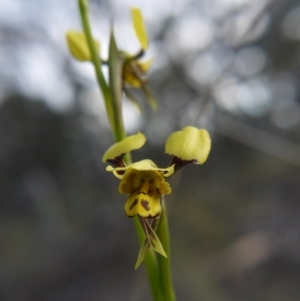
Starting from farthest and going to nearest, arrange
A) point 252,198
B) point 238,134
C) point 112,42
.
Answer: point 252,198
point 238,134
point 112,42

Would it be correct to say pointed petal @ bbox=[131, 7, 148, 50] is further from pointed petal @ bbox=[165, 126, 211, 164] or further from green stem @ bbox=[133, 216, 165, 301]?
green stem @ bbox=[133, 216, 165, 301]

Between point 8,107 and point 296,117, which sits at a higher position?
point 8,107

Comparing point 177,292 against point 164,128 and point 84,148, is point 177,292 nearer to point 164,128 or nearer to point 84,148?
point 164,128

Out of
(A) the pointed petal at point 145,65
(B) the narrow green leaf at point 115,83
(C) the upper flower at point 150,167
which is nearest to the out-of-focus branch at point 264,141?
(A) the pointed petal at point 145,65

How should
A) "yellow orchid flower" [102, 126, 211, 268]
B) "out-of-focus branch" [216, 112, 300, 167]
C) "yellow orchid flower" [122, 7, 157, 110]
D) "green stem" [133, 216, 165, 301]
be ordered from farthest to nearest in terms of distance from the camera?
"out-of-focus branch" [216, 112, 300, 167], "yellow orchid flower" [122, 7, 157, 110], "green stem" [133, 216, 165, 301], "yellow orchid flower" [102, 126, 211, 268]

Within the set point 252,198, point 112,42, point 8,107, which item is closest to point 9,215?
point 8,107

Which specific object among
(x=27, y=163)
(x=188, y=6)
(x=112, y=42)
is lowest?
(x=27, y=163)

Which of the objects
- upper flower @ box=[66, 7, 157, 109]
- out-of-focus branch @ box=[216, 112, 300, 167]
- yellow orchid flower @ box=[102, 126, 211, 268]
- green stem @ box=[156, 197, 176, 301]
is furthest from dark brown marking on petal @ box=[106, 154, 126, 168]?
out-of-focus branch @ box=[216, 112, 300, 167]
